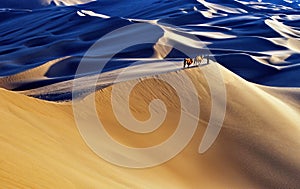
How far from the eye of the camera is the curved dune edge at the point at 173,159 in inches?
175

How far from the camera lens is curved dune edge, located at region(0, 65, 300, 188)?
14.5 ft

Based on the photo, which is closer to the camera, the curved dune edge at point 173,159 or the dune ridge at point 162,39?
the curved dune edge at point 173,159

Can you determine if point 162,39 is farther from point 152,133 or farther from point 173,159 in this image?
point 173,159

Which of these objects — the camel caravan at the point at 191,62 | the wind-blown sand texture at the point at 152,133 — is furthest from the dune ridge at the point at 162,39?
the camel caravan at the point at 191,62

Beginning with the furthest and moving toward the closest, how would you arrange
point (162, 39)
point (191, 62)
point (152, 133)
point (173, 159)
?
point (162, 39) → point (191, 62) → point (152, 133) → point (173, 159)

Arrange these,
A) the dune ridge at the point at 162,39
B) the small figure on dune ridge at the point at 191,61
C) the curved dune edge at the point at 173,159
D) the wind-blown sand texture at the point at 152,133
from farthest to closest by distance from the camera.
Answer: the dune ridge at the point at 162,39 < the small figure on dune ridge at the point at 191,61 < the wind-blown sand texture at the point at 152,133 < the curved dune edge at the point at 173,159

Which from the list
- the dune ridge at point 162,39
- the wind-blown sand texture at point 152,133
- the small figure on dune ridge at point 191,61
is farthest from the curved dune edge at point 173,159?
the dune ridge at point 162,39

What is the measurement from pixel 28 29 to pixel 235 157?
2728cm

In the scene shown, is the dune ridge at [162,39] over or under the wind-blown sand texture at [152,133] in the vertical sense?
under

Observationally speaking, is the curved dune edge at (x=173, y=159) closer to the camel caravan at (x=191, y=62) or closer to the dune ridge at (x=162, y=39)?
the camel caravan at (x=191, y=62)

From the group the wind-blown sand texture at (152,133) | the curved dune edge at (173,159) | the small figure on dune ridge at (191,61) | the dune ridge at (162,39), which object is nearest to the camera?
the curved dune edge at (173,159)

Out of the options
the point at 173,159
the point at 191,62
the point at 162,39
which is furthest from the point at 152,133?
the point at 162,39

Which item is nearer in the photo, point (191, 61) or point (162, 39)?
point (191, 61)

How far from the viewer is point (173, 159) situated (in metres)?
6.76
